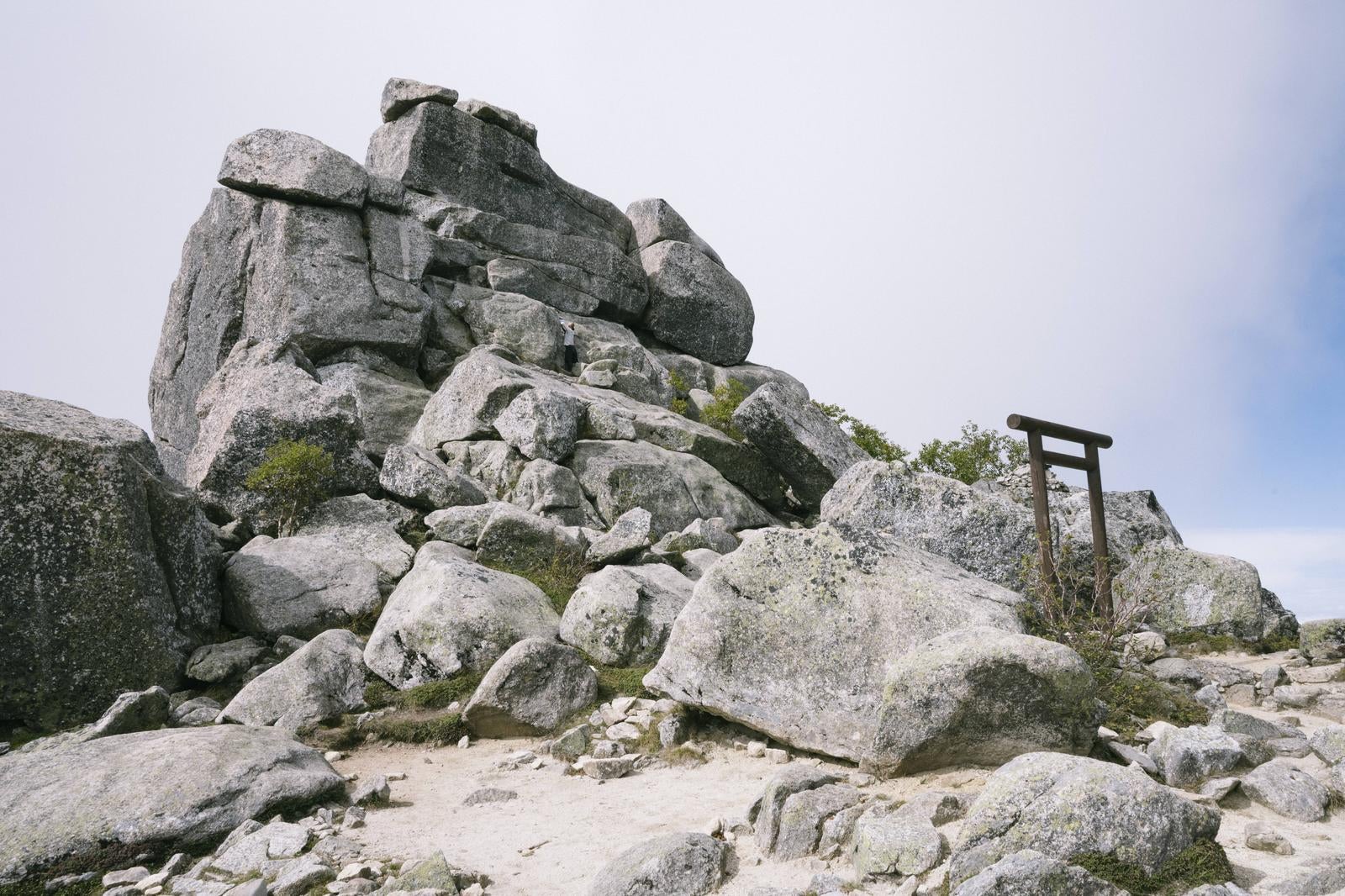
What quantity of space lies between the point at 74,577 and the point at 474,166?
3055cm

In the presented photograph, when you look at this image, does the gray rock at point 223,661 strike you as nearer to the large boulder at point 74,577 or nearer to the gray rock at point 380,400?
the large boulder at point 74,577

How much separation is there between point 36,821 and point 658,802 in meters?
6.22

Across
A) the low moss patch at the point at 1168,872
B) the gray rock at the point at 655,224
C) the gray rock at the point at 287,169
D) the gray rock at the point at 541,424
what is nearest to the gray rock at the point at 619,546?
the gray rock at the point at 541,424

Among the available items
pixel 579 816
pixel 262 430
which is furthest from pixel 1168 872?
pixel 262 430

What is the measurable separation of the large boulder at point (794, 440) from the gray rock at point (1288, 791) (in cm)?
1856

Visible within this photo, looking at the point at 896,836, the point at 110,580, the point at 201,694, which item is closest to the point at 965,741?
the point at 896,836

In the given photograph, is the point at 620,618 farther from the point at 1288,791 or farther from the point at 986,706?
the point at 1288,791

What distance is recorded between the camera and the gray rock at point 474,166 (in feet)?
128

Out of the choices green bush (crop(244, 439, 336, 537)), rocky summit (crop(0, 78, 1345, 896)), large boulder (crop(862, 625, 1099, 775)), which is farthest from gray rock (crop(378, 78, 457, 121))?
large boulder (crop(862, 625, 1099, 775))

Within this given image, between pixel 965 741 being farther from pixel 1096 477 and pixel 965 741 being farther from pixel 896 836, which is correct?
pixel 1096 477

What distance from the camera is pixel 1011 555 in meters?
17.0

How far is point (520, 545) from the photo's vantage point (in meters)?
18.1

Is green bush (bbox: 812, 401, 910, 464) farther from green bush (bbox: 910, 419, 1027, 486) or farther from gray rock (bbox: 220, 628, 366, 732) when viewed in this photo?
gray rock (bbox: 220, 628, 366, 732)

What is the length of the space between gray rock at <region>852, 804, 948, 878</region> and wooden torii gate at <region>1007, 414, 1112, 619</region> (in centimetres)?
748
